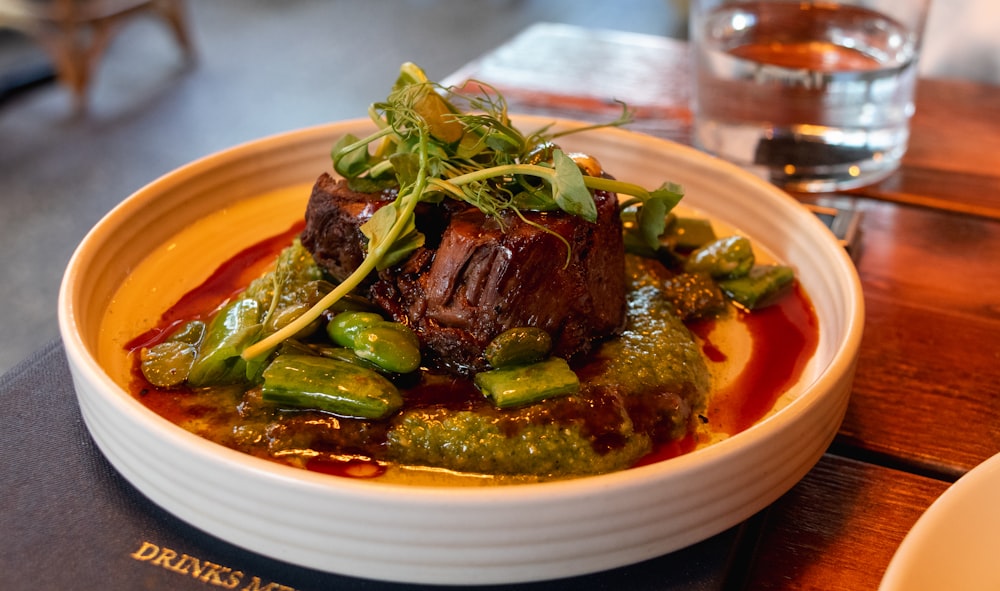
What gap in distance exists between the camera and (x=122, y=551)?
123cm

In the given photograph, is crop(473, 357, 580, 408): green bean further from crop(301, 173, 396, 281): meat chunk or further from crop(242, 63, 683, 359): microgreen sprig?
crop(301, 173, 396, 281): meat chunk

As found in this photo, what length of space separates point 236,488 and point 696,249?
1333 mm

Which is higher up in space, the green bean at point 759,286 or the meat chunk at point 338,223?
the meat chunk at point 338,223

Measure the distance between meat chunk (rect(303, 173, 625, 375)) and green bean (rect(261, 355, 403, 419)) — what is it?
217 mm

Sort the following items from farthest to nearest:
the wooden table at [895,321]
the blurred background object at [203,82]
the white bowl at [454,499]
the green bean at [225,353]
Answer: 1. the blurred background object at [203,82]
2. the green bean at [225,353]
3. the wooden table at [895,321]
4. the white bowl at [454,499]

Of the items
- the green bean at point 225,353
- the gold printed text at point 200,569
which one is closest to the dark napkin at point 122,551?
the gold printed text at point 200,569

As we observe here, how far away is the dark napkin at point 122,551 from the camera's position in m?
1.20

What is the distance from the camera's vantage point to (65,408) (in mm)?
1530

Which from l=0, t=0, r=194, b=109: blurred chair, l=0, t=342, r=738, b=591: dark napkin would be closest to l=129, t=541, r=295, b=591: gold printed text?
l=0, t=342, r=738, b=591: dark napkin

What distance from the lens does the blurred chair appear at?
5.84m

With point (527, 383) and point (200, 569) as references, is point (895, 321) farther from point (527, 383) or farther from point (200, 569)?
point (200, 569)

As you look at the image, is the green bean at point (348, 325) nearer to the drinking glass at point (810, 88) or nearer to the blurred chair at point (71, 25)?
the drinking glass at point (810, 88)

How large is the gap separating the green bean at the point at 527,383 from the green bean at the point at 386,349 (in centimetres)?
14

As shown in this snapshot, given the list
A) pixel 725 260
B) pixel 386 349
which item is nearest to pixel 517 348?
pixel 386 349
